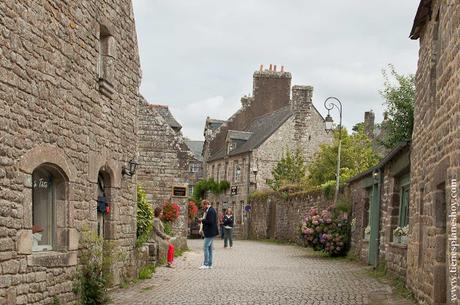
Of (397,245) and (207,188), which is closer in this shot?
(397,245)

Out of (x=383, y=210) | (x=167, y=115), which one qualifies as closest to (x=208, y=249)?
(x=383, y=210)

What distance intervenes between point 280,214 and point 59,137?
23306mm

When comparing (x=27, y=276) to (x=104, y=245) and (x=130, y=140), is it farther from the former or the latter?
(x=130, y=140)

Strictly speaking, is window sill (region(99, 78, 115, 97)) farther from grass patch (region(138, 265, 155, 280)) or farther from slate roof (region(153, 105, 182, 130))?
slate roof (region(153, 105, 182, 130))

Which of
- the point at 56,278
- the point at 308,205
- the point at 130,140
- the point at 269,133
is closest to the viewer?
the point at 56,278

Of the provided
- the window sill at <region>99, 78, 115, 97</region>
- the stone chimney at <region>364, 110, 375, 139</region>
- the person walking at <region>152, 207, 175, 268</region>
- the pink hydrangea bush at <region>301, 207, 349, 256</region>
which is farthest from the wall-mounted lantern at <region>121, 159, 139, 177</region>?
the stone chimney at <region>364, 110, 375, 139</region>

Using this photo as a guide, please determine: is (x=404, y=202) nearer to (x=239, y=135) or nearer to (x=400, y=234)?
(x=400, y=234)

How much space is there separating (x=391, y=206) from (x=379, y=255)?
1.63m

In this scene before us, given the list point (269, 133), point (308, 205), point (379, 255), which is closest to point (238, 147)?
point (269, 133)

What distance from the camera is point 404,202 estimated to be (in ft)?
44.6

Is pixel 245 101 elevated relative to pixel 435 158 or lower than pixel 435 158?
elevated

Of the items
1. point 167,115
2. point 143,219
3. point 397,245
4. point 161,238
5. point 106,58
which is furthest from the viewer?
point 167,115

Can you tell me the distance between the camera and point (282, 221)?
30.9 m

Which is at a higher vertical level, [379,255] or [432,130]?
[432,130]
